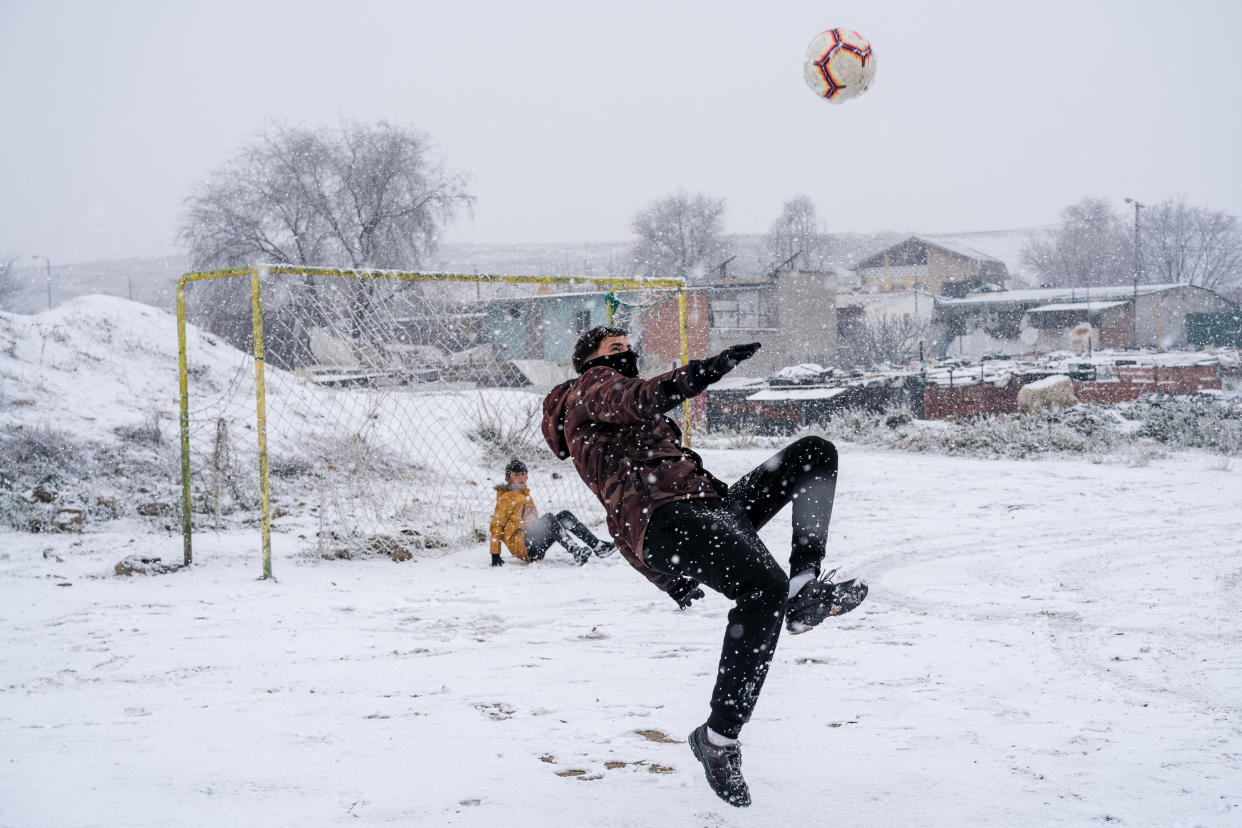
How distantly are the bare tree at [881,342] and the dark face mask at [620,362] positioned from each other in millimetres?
38221

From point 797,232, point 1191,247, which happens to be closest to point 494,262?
point 797,232

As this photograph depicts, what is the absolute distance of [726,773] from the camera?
2811mm

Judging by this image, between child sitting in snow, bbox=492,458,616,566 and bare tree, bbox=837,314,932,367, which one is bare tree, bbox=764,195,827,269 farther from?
child sitting in snow, bbox=492,458,616,566

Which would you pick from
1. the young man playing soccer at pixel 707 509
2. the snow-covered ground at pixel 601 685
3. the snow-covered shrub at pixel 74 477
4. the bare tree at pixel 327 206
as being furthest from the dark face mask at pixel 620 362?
the bare tree at pixel 327 206

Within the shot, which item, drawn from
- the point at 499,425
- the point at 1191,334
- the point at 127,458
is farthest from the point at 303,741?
the point at 1191,334

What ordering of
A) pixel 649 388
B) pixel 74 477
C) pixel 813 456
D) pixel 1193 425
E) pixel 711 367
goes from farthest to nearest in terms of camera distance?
pixel 1193 425 < pixel 74 477 < pixel 813 456 < pixel 649 388 < pixel 711 367

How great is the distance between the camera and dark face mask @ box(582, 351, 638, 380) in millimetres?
3162

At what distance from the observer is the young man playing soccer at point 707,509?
9.23 ft

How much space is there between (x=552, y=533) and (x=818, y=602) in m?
4.50

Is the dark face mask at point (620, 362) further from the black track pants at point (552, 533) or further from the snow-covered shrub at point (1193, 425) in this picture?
the snow-covered shrub at point (1193, 425)

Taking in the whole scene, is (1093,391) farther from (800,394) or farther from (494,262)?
(494,262)

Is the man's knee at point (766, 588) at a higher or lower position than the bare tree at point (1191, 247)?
lower

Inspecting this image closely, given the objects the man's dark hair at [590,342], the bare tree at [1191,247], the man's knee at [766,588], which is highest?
the bare tree at [1191,247]

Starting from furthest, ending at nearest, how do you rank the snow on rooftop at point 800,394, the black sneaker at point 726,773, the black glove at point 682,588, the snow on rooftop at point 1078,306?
the snow on rooftop at point 1078,306, the snow on rooftop at point 800,394, the black glove at point 682,588, the black sneaker at point 726,773
